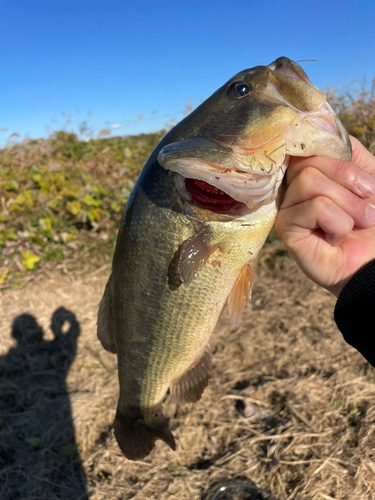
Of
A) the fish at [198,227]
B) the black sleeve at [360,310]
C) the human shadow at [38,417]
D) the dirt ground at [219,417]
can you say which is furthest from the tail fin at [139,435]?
the black sleeve at [360,310]

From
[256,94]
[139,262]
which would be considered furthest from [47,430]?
[256,94]

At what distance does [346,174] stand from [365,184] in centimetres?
9

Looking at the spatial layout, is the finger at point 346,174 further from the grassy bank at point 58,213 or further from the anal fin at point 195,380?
the grassy bank at point 58,213

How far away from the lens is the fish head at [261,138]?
1.18m

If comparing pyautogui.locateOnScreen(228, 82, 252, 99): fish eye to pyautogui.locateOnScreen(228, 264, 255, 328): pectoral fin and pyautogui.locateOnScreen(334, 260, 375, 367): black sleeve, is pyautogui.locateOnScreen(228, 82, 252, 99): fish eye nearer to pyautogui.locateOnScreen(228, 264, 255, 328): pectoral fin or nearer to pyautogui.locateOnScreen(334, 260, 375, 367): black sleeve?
pyautogui.locateOnScreen(228, 264, 255, 328): pectoral fin

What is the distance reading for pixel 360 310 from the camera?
146 cm

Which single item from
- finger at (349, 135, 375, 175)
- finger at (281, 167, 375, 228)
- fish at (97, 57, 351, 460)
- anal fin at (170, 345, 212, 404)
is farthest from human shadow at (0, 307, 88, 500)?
finger at (349, 135, 375, 175)

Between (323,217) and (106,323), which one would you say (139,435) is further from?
(323,217)

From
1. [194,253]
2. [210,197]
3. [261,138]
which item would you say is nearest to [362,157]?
[261,138]

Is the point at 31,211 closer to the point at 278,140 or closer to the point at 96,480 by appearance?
the point at 96,480

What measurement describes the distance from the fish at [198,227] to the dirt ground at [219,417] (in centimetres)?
104

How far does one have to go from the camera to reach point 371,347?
1.46 meters

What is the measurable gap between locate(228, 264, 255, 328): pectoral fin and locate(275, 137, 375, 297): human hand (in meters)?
0.29

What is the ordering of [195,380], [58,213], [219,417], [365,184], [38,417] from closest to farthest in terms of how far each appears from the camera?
[365,184] < [195,380] < [219,417] < [38,417] < [58,213]
